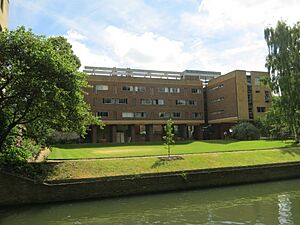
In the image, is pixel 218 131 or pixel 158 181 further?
pixel 218 131

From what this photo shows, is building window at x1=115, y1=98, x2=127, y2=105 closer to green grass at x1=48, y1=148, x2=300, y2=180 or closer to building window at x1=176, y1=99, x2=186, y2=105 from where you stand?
building window at x1=176, y1=99, x2=186, y2=105

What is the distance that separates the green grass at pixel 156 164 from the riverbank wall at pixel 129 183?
0.84 metres

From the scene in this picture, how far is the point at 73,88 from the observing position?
20188mm

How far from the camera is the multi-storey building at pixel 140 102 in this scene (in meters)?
60.9

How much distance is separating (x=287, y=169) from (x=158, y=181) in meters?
10.8

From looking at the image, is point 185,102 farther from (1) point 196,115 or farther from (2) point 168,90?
(2) point 168,90

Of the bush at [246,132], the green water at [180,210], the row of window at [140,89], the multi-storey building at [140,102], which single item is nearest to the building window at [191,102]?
the multi-storey building at [140,102]

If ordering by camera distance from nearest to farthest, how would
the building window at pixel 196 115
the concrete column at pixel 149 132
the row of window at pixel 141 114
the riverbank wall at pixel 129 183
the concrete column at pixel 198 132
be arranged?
the riverbank wall at pixel 129 183 < the row of window at pixel 141 114 < the concrete column at pixel 149 132 < the building window at pixel 196 115 < the concrete column at pixel 198 132

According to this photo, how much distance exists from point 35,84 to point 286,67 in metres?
31.6

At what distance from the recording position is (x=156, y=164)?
2372 cm

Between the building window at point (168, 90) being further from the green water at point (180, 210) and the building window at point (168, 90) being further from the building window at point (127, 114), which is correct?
the green water at point (180, 210)

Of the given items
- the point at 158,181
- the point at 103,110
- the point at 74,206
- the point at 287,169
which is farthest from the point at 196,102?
the point at 74,206

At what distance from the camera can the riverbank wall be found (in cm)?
1830

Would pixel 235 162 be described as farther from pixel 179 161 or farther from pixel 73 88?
pixel 73 88
